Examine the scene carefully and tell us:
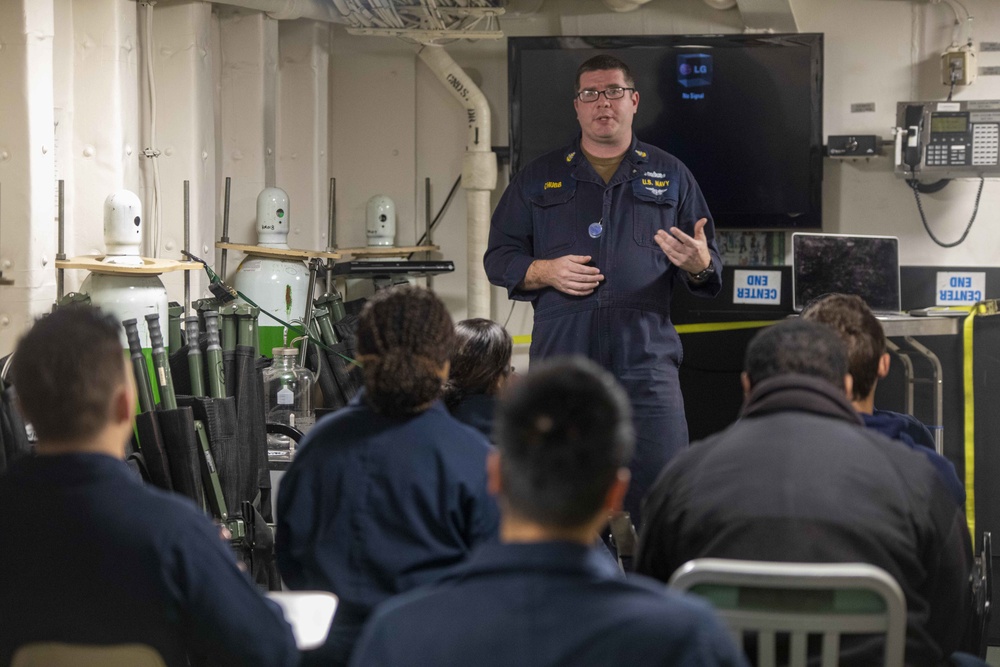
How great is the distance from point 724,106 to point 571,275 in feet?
7.24

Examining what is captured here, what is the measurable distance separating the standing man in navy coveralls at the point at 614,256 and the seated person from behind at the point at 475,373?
689mm

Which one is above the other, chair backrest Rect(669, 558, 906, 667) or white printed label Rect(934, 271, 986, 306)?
white printed label Rect(934, 271, 986, 306)

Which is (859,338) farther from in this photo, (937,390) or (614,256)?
(937,390)

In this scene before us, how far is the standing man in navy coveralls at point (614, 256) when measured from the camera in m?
3.37

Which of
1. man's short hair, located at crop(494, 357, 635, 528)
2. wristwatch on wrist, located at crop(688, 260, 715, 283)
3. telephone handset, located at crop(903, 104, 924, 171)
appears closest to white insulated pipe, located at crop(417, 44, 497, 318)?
telephone handset, located at crop(903, 104, 924, 171)

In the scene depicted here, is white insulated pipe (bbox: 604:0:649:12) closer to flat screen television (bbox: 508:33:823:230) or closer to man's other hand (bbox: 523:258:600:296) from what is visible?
flat screen television (bbox: 508:33:823:230)

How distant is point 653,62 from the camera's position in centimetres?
523

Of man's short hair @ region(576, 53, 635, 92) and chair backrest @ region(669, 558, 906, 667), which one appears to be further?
man's short hair @ region(576, 53, 635, 92)

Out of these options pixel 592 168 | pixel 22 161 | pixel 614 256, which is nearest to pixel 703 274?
pixel 614 256

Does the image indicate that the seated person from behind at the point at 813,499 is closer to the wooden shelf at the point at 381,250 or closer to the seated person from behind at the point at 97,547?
the seated person from behind at the point at 97,547

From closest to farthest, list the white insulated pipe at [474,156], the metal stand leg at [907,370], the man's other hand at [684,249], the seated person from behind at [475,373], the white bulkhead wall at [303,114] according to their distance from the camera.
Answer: the seated person from behind at [475,373], the man's other hand at [684,249], the white bulkhead wall at [303,114], the metal stand leg at [907,370], the white insulated pipe at [474,156]

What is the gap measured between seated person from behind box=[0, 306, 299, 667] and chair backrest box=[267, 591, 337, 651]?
3.9 inches

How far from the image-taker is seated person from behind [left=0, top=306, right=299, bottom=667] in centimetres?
152

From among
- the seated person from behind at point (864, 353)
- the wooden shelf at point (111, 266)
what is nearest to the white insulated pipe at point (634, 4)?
the wooden shelf at point (111, 266)
